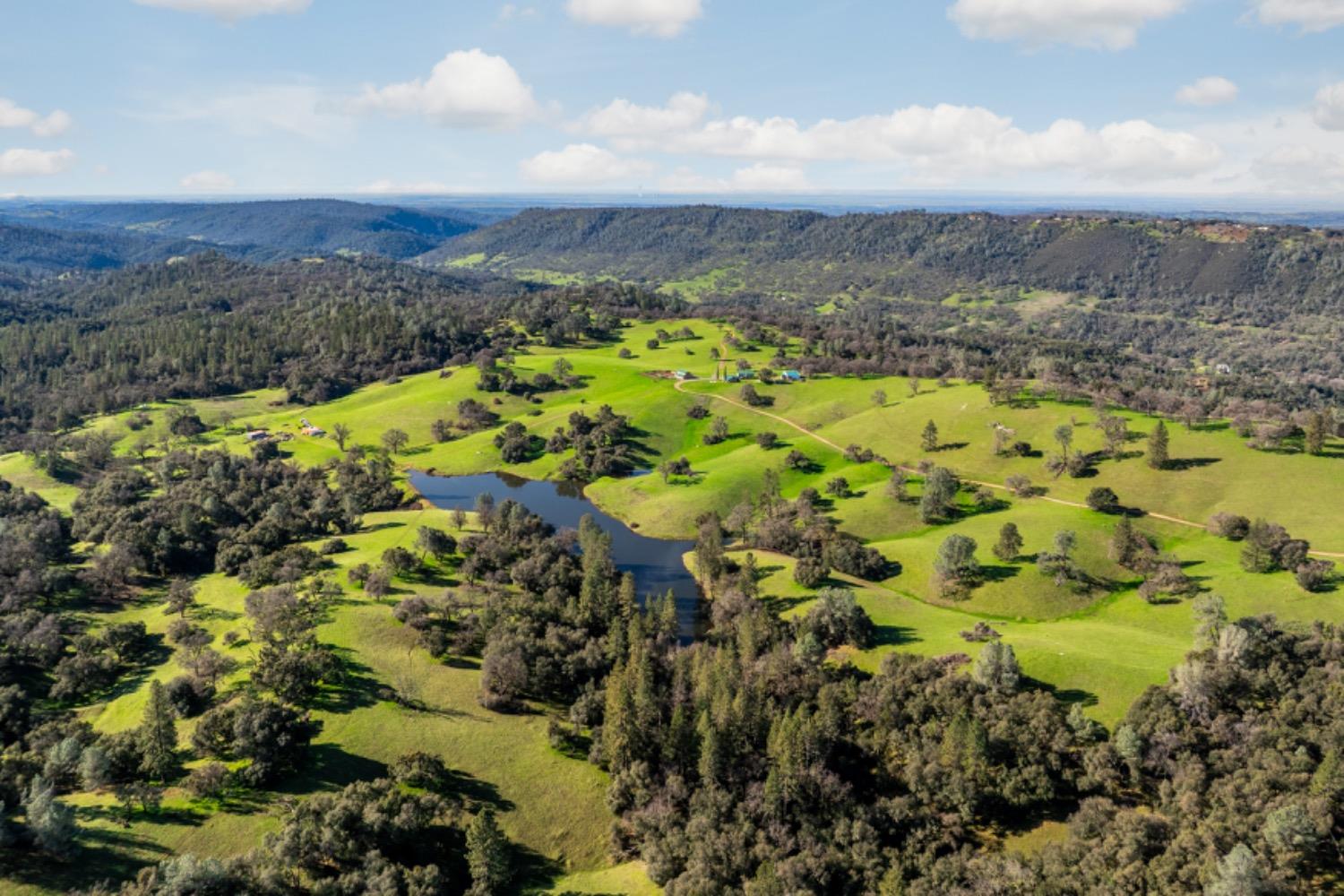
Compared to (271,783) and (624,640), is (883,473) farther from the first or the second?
(271,783)

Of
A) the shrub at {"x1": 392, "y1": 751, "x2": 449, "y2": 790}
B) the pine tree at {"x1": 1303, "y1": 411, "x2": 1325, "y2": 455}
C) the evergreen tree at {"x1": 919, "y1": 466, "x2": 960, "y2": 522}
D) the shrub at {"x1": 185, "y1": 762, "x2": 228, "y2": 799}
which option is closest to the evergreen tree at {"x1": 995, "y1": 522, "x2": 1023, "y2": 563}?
the evergreen tree at {"x1": 919, "y1": 466, "x2": 960, "y2": 522}

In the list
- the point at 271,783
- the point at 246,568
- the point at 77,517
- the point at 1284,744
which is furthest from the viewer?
the point at 77,517

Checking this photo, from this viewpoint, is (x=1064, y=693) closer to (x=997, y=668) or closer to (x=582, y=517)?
(x=997, y=668)

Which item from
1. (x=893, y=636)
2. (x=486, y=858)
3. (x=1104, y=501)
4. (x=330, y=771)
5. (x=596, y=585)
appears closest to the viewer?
(x=486, y=858)

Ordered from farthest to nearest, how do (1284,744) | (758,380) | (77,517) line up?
(758,380) < (77,517) < (1284,744)

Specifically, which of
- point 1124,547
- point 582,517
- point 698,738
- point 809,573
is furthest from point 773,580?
point 1124,547

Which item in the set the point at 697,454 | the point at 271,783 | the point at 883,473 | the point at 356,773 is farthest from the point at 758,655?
the point at 697,454

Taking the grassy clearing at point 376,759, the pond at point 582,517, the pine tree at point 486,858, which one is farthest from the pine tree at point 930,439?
Answer: the pine tree at point 486,858
